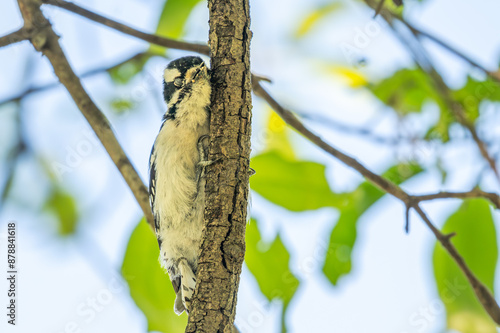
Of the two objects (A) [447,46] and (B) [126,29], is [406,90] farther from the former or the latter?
(B) [126,29]

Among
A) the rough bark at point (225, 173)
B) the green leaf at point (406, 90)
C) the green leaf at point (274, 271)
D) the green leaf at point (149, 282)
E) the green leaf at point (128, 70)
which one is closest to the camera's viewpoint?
the rough bark at point (225, 173)

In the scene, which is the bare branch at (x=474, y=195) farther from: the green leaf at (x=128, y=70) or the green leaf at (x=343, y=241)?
the green leaf at (x=128, y=70)

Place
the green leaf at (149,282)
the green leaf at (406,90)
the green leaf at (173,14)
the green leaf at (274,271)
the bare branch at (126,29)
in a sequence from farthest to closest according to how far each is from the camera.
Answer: the green leaf at (406,90)
the green leaf at (173,14)
the bare branch at (126,29)
the green leaf at (149,282)
the green leaf at (274,271)

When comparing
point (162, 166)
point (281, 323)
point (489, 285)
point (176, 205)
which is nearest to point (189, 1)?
point (162, 166)

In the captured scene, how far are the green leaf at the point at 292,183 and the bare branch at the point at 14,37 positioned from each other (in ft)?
5.60

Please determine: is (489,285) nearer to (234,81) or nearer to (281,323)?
(281,323)

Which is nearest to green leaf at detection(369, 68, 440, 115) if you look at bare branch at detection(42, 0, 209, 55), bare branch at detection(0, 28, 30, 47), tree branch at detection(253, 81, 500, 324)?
tree branch at detection(253, 81, 500, 324)

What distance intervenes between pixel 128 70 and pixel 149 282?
1817mm

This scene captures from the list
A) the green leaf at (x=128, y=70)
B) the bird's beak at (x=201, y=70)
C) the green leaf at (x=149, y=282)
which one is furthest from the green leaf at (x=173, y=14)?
the green leaf at (x=149, y=282)

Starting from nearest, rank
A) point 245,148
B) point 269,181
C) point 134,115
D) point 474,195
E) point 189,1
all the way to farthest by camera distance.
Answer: point 245,148 → point 474,195 → point 269,181 → point 189,1 → point 134,115

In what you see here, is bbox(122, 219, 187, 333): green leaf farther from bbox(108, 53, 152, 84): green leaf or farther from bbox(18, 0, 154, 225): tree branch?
bbox(108, 53, 152, 84): green leaf

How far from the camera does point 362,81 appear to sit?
4555mm

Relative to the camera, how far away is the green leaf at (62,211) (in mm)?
4109

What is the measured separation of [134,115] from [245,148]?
86.2 inches
